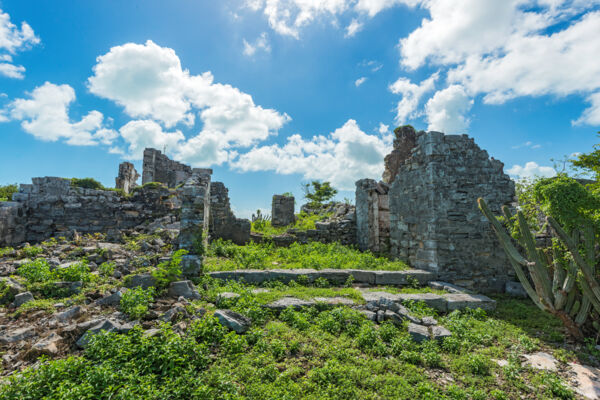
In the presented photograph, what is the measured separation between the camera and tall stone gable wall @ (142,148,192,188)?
21.9m

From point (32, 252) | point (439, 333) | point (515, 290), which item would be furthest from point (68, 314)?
point (515, 290)

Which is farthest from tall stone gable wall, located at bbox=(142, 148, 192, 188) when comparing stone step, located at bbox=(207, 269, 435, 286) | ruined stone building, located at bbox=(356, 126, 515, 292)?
ruined stone building, located at bbox=(356, 126, 515, 292)

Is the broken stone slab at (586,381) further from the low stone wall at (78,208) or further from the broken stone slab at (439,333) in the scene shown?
the low stone wall at (78,208)

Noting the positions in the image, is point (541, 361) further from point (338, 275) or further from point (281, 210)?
point (281, 210)

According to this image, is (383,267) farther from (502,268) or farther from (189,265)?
(189,265)

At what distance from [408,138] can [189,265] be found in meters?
18.7

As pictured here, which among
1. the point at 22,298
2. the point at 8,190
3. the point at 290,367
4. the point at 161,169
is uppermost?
the point at 161,169

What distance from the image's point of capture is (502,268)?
679 cm

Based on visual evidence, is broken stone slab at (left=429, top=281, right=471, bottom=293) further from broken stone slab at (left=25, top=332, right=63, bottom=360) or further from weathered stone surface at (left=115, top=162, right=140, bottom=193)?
weathered stone surface at (left=115, top=162, right=140, bottom=193)

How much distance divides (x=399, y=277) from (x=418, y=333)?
9.20ft

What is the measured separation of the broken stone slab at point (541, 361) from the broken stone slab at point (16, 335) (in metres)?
6.25

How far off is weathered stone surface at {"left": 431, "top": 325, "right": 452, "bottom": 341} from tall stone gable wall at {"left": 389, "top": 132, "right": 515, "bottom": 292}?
2779 millimetres

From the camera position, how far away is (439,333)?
4043 mm

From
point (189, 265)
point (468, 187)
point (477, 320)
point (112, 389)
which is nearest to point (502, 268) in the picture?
point (468, 187)
